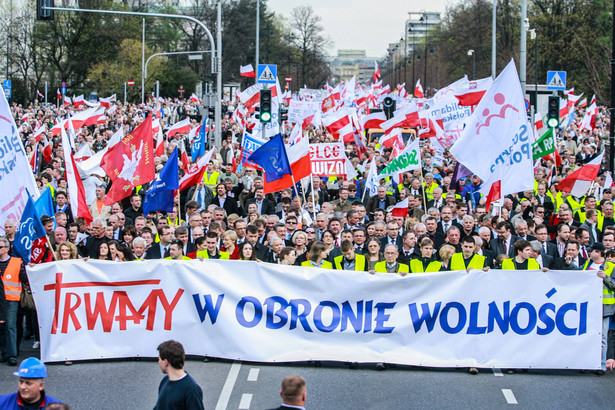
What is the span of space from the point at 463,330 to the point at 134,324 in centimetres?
353

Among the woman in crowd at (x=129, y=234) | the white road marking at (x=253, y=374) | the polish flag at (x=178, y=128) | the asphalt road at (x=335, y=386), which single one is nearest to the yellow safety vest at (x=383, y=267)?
the asphalt road at (x=335, y=386)

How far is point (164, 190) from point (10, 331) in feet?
14.4

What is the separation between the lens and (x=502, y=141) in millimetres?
13102

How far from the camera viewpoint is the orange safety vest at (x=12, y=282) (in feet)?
33.8

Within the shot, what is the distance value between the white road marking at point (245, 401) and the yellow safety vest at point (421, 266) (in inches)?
109

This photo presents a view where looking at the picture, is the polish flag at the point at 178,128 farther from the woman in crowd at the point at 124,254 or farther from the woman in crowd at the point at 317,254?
the woman in crowd at the point at 317,254

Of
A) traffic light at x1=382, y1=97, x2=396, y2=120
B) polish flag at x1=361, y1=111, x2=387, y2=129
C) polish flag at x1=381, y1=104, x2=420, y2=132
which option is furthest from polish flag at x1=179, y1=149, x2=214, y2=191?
polish flag at x1=361, y1=111, x2=387, y2=129

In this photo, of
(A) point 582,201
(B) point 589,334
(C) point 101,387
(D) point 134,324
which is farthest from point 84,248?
(A) point 582,201

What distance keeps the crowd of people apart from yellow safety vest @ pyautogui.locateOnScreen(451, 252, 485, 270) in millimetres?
15

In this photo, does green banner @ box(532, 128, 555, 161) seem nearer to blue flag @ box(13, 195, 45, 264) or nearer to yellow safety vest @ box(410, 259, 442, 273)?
yellow safety vest @ box(410, 259, 442, 273)

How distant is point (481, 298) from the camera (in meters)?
10.0

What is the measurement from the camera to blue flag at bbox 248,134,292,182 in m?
14.6

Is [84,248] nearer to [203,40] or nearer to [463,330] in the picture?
[463,330]

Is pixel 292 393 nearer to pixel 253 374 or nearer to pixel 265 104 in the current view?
pixel 253 374
